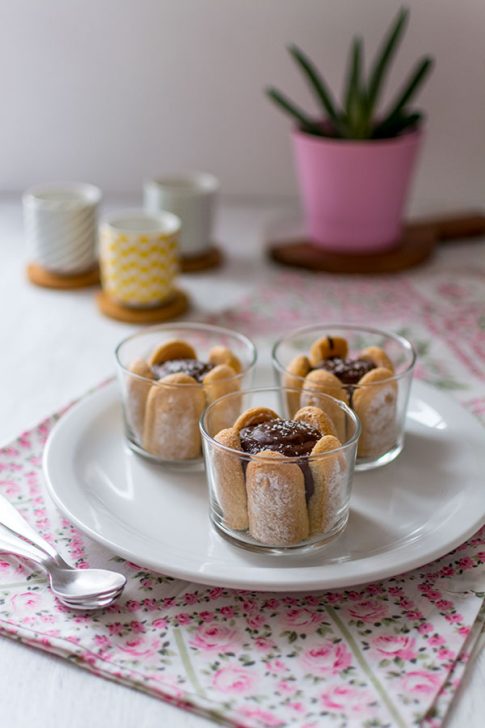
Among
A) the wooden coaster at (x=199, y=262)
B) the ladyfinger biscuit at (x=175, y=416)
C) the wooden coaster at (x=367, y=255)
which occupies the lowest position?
the wooden coaster at (x=199, y=262)

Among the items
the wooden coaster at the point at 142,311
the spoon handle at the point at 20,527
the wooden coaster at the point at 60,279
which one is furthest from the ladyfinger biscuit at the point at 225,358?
the wooden coaster at the point at 60,279

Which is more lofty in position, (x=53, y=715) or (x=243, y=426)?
(x=243, y=426)

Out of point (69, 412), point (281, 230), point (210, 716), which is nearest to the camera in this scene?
point (210, 716)

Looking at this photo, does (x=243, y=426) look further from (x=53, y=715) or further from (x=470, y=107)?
(x=470, y=107)

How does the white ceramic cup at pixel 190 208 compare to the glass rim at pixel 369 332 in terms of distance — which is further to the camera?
the white ceramic cup at pixel 190 208


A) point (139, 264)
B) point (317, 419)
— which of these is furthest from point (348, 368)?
point (139, 264)

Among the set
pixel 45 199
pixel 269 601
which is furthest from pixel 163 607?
pixel 45 199

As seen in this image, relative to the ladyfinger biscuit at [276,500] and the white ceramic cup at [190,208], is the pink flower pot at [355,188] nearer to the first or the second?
the white ceramic cup at [190,208]
